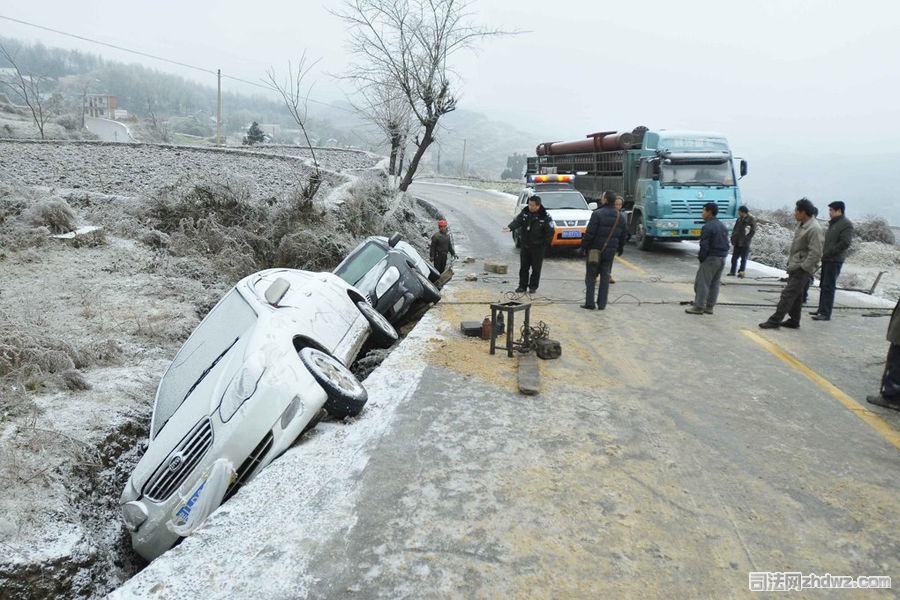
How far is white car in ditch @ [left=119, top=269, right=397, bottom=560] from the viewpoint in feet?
13.0

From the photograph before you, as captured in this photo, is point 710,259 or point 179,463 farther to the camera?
point 710,259

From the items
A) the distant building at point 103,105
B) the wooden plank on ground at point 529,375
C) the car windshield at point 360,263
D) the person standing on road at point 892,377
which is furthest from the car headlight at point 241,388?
the distant building at point 103,105

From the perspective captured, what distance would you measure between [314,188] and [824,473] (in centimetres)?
1258

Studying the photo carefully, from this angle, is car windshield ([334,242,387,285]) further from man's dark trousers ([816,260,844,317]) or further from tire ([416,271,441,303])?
man's dark trousers ([816,260,844,317])

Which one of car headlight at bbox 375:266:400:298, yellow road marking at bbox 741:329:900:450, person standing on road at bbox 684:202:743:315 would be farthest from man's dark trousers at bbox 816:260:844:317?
car headlight at bbox 375:266:400:298

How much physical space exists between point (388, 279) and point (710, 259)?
472 centimetres

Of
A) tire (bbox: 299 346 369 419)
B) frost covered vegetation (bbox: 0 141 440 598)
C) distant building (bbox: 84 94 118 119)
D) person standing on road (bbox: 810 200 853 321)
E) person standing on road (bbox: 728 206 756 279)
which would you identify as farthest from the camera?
distant building (bbox: 84 94 118 119)

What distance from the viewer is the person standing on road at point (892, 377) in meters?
5.23

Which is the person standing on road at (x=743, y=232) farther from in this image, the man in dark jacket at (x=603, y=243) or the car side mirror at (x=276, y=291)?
the car side mirror at (x=276, y=291)

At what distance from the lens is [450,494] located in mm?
3680

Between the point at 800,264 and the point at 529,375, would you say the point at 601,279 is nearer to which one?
the point at 800,264

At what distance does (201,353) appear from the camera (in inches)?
204

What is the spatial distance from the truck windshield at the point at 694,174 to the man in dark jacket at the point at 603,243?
6.83 metres

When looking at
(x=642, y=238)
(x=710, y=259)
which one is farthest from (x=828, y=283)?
(x=642, y=238)
